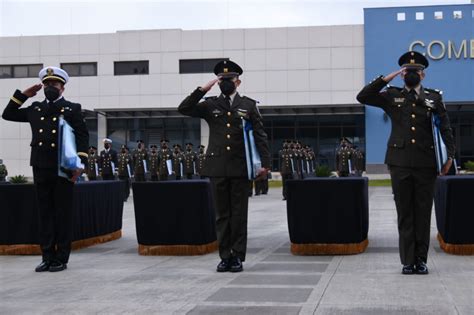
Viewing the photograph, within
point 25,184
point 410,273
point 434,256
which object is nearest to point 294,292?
point 410,273

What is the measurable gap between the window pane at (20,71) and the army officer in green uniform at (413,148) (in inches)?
1632

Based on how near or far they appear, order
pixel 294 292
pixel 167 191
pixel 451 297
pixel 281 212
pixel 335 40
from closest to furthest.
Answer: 1. pixel 451 297
2. pixel 294 292
3. pixel 167 191
4. pixel 281 212
5. pixel 335 40

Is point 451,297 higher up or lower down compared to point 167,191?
lower down

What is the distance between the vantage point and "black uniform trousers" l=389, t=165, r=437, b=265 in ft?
22.1

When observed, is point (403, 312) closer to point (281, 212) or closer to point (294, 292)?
point (294, 292)

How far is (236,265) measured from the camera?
702 cm

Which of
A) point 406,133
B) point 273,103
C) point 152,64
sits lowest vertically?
point 406,133

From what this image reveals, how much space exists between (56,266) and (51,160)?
1112mm

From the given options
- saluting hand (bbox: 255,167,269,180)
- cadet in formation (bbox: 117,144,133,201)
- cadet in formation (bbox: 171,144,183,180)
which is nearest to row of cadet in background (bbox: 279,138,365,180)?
cadet in formation (bbox: 171,144,183,180)

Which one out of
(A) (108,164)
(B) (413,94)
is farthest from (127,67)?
(B) (413,94)

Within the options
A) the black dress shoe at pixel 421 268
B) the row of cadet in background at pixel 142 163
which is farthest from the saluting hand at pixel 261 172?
the row of cadet in background at pixel 142 163

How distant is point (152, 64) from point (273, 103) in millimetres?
8098

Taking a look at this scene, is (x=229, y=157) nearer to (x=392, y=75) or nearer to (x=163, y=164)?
(x=392, y=75)

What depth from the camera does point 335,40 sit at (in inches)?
1660
